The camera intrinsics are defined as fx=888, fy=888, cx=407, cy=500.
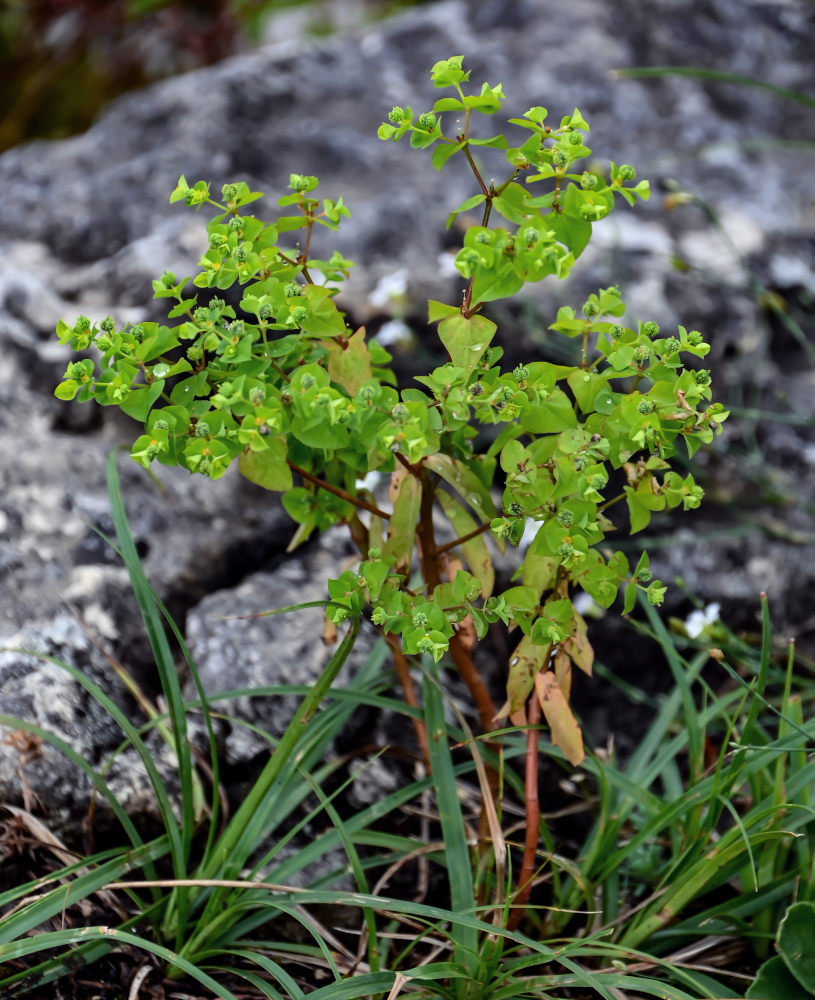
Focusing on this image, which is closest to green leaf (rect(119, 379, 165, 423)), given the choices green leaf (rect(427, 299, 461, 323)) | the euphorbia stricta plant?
the euphorbia stricta plant

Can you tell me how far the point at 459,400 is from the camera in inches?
41.3

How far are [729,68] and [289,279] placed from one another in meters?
2.22

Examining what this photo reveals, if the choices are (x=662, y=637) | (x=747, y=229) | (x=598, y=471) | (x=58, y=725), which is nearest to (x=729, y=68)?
(x=747, y=229)

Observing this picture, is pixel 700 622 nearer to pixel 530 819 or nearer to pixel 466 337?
pixel 530 819

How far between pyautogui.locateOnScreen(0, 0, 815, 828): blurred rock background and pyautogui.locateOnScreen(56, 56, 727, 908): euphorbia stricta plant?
1.96 ft

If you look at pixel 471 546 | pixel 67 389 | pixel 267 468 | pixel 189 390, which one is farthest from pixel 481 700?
pixel 67 389

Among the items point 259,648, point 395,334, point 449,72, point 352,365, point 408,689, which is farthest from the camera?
point 395,334

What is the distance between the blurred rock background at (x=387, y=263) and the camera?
171cm

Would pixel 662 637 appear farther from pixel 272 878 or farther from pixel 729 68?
pixel 729 68

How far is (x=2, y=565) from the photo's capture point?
5.44ft

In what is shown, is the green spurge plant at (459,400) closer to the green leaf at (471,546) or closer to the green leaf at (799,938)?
the green leaf at (471,546)

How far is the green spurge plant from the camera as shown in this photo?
3.43ft

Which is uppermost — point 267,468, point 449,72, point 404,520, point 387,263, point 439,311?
point 449,72

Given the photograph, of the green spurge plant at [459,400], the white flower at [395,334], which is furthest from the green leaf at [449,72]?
the white flower at [395,334]
